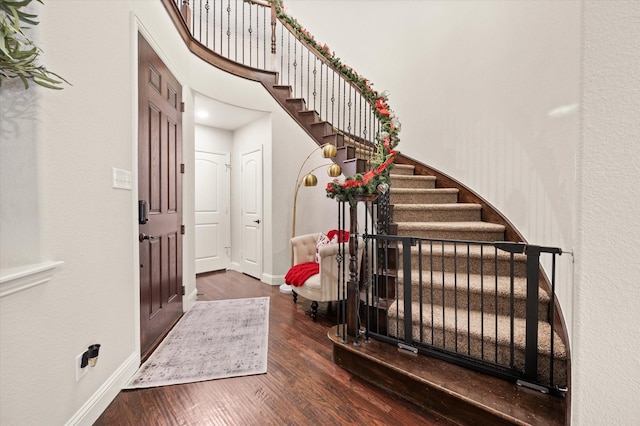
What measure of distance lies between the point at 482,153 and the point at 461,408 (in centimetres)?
263

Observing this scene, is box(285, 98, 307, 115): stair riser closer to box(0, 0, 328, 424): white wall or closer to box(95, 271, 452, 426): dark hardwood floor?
box(0, 0, 328, 424): white wall

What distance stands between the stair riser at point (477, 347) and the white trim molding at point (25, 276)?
192 centimetres

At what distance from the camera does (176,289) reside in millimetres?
2801

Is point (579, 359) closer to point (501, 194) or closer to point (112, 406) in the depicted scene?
point (112, 406)

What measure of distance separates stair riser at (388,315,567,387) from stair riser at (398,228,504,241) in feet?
3.11

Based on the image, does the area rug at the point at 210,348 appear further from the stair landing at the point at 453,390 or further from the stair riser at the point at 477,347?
the stair riser at the point at 477,347

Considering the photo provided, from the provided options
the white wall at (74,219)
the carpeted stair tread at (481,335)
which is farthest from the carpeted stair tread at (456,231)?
the white wall at (74,219)

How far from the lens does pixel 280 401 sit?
1.64 metres

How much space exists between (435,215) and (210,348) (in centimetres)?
251

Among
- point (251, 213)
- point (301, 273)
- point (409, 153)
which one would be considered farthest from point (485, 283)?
point (251, 213)

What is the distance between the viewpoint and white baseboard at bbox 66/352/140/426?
4.55 ft

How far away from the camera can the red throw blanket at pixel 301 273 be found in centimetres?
297

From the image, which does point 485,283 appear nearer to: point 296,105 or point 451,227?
point 451,227

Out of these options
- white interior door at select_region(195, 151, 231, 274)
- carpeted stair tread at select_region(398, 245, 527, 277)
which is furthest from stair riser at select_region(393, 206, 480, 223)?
white interior door at select_region(195, 151, 231, 274)
